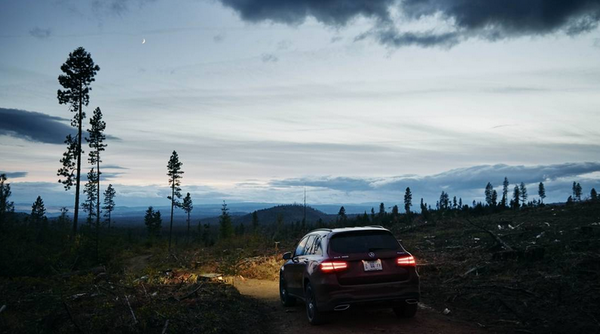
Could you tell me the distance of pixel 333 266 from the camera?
883 cm

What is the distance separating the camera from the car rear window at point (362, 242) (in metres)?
9.05

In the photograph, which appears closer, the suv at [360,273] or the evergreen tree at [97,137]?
the suv at [360,273]

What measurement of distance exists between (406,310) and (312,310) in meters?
2.09

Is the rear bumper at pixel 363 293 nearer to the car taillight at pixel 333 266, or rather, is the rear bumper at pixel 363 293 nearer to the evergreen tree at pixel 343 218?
the car taillight at pixel 333 266

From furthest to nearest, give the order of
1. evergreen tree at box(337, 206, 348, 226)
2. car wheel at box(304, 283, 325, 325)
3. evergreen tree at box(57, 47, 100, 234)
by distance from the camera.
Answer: evergreen tree at box(337, 206, 348, 226), evergreen tree at box(57, 47, 100, 234), car wheel at box(304, 283, 325, 325)

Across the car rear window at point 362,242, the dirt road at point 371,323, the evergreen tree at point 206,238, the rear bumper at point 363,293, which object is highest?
the car rear window at point 362,242

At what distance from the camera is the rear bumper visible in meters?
8.66

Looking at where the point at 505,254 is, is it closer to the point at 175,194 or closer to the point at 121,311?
the point at 121,311

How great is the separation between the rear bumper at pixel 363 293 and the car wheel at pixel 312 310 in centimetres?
31

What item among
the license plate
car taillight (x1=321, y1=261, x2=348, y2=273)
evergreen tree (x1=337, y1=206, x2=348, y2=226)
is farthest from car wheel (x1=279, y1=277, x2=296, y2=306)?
evergreen tree (x1=337, y1=206, x2=348, y2=226)

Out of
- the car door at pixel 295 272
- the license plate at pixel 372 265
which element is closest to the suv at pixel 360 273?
the license plate at pixel 372 265

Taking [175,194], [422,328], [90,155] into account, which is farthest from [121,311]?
[175,194]

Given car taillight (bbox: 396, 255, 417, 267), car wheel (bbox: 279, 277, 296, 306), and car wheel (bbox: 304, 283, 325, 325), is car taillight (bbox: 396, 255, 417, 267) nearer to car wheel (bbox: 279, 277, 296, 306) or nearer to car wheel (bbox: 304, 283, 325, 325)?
car wheel (bbox: 304, 283, 325, 325)

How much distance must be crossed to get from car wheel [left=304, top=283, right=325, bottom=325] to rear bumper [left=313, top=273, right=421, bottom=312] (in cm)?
31
